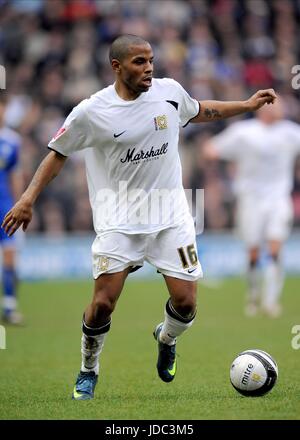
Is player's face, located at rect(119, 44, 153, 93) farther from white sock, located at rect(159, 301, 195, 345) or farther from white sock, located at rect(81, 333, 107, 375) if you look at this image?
Result: white sock, located at rect(81, 333, 107, 375)

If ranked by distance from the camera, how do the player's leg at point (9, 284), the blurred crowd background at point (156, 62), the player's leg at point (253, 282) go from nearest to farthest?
1. the player's leg at point (9, 284)
2. the player's leg at point (253, 282)
3. the blurred crowd background at point (156, 62)

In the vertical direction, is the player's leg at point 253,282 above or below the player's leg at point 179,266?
below

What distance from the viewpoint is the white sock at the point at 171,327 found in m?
7.24

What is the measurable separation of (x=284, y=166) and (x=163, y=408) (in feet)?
26.9

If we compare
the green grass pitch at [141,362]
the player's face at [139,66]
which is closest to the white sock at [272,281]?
the green grass pitch at [141,362]

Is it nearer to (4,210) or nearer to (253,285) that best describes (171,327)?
(4,210)

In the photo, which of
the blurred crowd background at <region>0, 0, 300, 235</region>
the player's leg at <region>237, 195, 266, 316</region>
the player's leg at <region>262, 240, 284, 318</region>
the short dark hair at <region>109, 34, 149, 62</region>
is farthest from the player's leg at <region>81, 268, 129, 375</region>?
the blurred crowd background at <region>0, 0, 300, 235</region>

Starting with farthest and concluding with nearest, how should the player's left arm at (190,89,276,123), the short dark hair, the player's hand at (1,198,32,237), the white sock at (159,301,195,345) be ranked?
the player's left arm at (190,89,276,123) < the white sock at (159,301,195,345) < the short dark hair < the player's hand at (1,198,32,237)

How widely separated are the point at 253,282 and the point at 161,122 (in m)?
7.00

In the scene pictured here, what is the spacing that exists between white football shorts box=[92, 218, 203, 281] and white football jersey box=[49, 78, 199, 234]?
0.23 ft

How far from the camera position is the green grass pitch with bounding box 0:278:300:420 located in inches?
254

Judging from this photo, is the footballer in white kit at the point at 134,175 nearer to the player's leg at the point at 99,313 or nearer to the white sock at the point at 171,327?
the player's leg at the point at 99,313

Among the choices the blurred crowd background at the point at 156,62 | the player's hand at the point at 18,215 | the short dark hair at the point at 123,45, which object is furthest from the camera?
the blurred crowd background at the point at 156,62

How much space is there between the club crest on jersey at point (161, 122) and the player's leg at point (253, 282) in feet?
22.1
